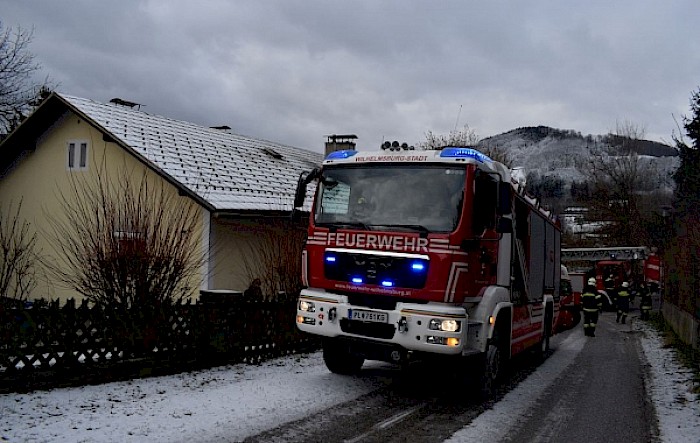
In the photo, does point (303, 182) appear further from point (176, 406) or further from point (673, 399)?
point (673, 399)

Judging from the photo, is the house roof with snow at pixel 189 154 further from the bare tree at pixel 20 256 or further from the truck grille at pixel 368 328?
the truck grille at pixel 368 328

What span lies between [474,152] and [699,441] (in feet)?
13.2

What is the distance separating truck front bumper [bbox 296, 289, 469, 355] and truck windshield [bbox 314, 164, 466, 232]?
957mm

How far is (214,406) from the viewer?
7.27 metres

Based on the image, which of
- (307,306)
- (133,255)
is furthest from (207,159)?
(307,306)

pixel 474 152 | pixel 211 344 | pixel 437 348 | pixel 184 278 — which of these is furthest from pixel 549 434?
pixel 184 278

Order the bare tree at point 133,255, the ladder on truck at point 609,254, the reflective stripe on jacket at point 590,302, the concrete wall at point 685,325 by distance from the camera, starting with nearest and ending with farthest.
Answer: the bare tree at point 133,255 → the concrete wall at point 685,325 → the reflective stripe on jacket at point 590,302 → the ladder on truck at point 609,254

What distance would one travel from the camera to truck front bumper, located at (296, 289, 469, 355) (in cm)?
743

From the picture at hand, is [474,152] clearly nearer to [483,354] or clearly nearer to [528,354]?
[483,354]

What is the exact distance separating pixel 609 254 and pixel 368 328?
30.7 m

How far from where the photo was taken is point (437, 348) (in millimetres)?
7422

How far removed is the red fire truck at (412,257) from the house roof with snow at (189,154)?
7.48 m

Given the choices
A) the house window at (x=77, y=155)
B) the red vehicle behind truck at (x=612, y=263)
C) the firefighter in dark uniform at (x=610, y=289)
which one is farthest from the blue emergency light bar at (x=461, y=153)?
the firefighter in dark uniform at (x=610, y=289)

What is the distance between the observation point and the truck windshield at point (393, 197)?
7.87 meters
